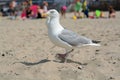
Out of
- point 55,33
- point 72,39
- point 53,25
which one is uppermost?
point 53,25

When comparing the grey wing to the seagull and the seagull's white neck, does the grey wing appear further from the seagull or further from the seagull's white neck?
the seagull's white neck

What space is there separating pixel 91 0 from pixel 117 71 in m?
27.1

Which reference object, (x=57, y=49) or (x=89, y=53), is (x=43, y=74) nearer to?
(x=89, y=53)

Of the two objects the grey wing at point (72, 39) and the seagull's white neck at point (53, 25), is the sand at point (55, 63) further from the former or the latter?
the seagull's white neck at point (53, 25)

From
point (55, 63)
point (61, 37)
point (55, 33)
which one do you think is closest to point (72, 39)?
point (61, 37)

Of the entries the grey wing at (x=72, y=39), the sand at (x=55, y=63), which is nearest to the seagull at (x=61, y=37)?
the grey wing at (x=72, y=39)

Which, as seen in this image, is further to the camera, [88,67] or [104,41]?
[104,41]

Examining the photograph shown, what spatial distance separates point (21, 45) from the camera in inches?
358

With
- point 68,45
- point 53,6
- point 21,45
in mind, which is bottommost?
point 53,6

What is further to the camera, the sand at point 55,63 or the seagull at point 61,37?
the seagull at point 61,37

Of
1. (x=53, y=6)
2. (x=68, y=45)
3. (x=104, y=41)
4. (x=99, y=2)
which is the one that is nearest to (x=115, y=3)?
(x=99, y=2)

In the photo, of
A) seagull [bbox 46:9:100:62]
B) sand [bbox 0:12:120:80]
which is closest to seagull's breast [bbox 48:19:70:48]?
seagull [bbox 46:9:100:62]

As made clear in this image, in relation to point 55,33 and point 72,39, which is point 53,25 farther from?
point 72,39

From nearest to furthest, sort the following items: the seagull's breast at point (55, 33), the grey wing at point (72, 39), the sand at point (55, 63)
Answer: the sand at point (55, 63) < the seagull's breast at point (55, 33) < the grey wing at point (72, 39)
